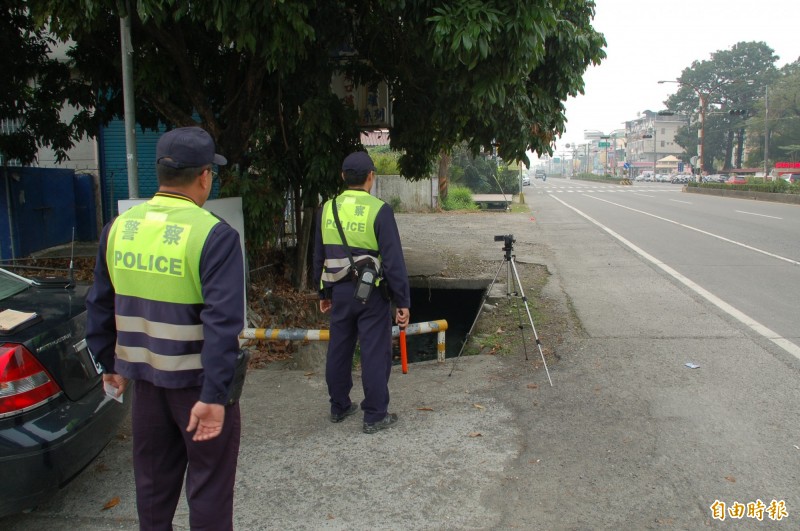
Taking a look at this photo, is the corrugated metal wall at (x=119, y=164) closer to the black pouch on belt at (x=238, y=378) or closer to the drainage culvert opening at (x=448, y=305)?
the drainage culvert opening at (x=448, y=305)

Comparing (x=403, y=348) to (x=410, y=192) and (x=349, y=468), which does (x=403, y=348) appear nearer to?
(x=349, y=468)

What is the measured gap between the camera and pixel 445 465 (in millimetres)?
3863

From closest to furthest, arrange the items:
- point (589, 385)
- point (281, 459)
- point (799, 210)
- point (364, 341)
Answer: point (281, 459), point (364, 341), point (589, 385), point (799, 210)

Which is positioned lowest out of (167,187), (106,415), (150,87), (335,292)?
(106,415)

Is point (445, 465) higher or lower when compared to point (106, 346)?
lower

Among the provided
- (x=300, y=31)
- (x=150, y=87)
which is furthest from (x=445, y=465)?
(x=150, y=87)

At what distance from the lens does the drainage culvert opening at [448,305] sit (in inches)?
402

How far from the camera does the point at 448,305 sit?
1087cm

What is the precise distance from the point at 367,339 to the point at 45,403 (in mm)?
1919

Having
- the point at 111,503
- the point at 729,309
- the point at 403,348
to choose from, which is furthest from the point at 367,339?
the point at 729,309

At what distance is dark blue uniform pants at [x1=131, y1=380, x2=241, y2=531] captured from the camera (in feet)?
8.21

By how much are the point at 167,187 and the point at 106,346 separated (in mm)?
724

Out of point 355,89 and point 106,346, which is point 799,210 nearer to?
point 355,89

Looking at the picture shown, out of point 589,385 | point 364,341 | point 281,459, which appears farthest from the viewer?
point 589,385
